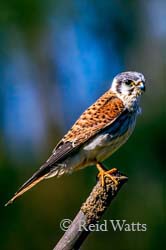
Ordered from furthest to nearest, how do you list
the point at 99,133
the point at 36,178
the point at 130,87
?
1. the point at 130,87
2. the point at 99,133
3. the point at 36,178

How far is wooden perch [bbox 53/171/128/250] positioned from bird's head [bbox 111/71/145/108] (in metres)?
0.86

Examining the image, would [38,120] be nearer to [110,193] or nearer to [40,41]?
[40,41]

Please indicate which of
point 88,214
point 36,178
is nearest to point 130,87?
point 36,178

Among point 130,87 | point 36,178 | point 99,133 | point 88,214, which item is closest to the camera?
point 88,214

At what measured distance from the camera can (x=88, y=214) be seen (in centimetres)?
357

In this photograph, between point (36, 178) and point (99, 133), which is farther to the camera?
point (99, 133)

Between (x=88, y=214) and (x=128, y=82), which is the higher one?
(x=128, y=82)

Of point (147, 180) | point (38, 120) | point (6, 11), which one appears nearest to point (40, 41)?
point (6, 11)

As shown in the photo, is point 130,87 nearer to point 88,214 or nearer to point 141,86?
point 141,86

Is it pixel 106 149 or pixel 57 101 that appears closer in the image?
pixel 106 149

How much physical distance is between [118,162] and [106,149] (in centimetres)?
360

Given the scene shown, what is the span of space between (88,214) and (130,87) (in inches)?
55.2

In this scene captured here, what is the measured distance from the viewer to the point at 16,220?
26.8 ft

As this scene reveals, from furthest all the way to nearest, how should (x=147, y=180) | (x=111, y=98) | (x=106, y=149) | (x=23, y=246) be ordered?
(x=147, y=180), (x=23, y=246), (x=111, y=98), (x=106, y=149)
